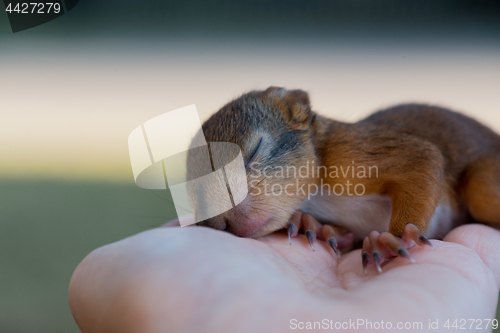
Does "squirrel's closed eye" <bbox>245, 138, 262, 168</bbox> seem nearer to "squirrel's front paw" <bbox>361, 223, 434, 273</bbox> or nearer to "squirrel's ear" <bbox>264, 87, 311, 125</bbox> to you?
"squirrel's ear" <bbox>264, 87, 311, 125</bbox>

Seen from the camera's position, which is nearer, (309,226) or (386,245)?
(386,245)

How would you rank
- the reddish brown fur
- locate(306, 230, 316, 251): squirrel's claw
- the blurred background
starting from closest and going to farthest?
the blurred background, the reddish brown fur, locate(306, 230, 316, 251): squirrel's claw

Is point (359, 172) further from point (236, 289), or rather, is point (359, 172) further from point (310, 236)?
point (236, 289)

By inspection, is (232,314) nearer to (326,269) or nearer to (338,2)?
(326,269)

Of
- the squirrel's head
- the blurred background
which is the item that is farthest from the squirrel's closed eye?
the blurred background

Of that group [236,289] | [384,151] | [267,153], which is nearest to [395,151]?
[384,151]

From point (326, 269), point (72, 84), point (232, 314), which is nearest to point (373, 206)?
point (326, 269)
